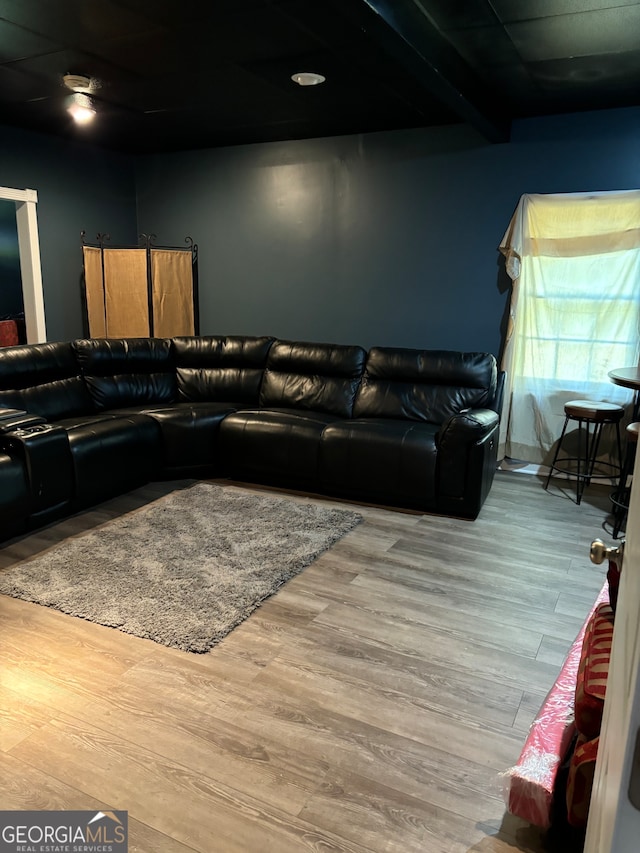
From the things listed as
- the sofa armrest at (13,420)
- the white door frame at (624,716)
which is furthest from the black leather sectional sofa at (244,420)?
the white door frame at (624,716)

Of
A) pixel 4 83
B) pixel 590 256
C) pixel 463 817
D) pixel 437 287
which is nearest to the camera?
pixel 463 817

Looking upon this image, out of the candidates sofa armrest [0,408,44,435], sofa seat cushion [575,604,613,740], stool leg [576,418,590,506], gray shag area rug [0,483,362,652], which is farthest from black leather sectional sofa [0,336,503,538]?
sofa seat cushion [575,604,613,740]

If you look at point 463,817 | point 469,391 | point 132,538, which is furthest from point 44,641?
point 469,391

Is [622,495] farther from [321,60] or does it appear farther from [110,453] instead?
[110,453]

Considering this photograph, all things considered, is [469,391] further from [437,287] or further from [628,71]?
[628,71]

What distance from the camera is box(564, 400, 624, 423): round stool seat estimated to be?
3828 millimetres

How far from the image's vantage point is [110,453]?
3.80 m

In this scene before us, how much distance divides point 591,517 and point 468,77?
2.66 meters

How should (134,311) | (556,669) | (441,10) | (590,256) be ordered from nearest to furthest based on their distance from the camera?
(556,669) → (441,10) → (590,256) → (134,311)

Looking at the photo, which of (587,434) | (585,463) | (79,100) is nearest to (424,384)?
(587,434)

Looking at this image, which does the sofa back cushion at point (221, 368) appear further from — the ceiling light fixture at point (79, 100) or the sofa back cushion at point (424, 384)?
the ceiling light fixture at point (79, 100)

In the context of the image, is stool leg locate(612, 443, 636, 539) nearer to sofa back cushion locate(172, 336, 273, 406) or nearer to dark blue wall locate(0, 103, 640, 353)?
dark blue wall locate(0, 103, 640, 353)

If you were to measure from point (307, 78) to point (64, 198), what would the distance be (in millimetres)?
2750

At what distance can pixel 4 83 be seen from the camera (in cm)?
362
